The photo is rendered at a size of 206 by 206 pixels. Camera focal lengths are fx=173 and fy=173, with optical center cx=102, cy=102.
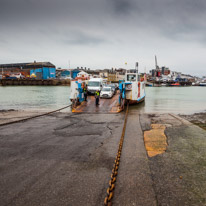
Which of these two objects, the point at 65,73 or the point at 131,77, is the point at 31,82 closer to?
the point at 65,73

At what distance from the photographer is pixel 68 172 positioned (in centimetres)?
446

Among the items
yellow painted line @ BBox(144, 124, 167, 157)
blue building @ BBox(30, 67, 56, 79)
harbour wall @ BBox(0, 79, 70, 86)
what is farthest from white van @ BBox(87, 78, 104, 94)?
blue building @ BBox(30, 67, 56, 79)

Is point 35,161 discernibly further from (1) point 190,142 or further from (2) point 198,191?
(1) point 190,142

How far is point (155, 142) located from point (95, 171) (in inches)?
127

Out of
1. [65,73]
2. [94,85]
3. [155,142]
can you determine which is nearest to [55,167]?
[155,142]

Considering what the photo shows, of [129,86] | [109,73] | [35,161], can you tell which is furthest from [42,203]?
[109,73]

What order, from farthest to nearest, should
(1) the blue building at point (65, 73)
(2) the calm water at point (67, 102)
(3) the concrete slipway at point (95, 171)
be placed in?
(1) the blue building at point (65, 73) → (2) the calm water at point (67, 102) → (3) the concrete slipway at point (95, 171)

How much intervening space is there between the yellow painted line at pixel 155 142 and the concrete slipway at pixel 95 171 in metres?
0.17

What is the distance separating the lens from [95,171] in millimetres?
4516

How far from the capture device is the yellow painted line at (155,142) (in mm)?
5867

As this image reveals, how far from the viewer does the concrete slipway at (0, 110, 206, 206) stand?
347cm

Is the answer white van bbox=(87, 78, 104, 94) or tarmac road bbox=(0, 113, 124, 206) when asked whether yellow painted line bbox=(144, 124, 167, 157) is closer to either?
tarmac road bbox=(0, 113, 124, 206)

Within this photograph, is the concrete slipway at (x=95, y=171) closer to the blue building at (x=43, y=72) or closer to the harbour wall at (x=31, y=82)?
the harbour wall at (x=31, y=82)

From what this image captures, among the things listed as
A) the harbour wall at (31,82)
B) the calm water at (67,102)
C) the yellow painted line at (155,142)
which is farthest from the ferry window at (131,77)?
the harbour wall at (31,82)
